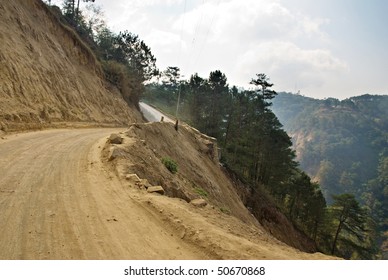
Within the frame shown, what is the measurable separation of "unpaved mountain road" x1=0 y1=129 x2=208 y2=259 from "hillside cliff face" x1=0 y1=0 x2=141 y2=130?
346 inches

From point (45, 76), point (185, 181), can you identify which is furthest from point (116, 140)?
point (45, 76)

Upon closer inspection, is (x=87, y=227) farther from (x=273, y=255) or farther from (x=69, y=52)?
(x=69, y=52)

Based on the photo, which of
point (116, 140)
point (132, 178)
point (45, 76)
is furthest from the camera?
point (45, 76)

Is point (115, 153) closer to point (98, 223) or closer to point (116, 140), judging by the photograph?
point (116, 140)

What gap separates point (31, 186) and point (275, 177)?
4433 centimetres

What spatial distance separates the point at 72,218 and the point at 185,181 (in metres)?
9.41

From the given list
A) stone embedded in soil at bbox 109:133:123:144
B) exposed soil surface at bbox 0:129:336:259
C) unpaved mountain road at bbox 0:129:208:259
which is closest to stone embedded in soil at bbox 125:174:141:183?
exposed soil surface at bbox 0:129:336:259

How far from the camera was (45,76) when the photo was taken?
82.0 ft

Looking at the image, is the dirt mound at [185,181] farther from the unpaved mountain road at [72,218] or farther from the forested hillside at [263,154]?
the forested hillside at [263,154]

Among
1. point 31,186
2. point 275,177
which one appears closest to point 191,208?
point 31,186

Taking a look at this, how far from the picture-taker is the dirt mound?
680cm

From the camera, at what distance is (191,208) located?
869 centimetres

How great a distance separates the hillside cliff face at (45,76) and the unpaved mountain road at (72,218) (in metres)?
8.80

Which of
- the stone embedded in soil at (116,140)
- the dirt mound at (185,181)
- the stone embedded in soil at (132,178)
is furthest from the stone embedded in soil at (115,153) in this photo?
the stone embedded in soil at (132,178)
